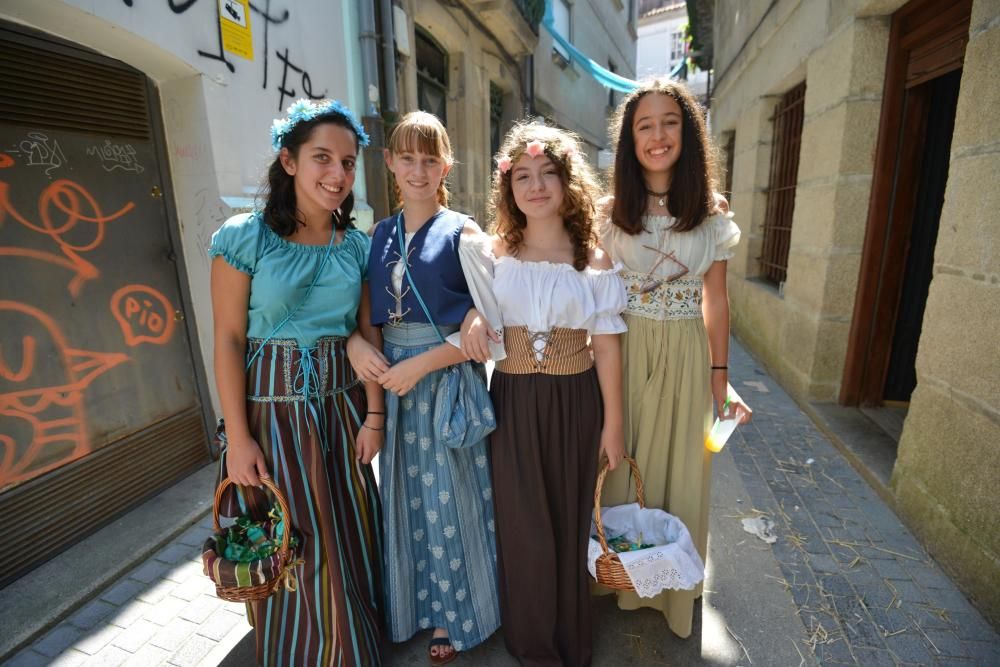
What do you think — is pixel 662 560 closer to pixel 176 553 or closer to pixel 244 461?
pixel 244 461

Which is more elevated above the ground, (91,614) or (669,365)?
(669,365)

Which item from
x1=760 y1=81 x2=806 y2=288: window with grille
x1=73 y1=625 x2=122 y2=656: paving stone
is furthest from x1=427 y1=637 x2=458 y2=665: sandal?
x1=760 y1=81 x2=806 y2=288: window with grille

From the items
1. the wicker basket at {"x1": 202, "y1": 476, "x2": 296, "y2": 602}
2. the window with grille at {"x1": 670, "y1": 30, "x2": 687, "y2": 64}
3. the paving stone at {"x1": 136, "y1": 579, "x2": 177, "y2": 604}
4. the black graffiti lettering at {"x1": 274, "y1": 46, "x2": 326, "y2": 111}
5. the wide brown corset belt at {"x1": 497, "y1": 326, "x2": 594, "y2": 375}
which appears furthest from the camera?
the window with grille at {"x1": 670, "y1": 30, "x2": 687, "y2": 64}

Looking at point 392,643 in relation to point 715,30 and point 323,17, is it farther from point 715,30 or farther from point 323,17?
point 715,30

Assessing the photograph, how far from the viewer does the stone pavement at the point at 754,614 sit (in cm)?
208

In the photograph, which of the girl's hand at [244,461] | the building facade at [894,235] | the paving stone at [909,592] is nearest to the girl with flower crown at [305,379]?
the girl's hand at [244,461]

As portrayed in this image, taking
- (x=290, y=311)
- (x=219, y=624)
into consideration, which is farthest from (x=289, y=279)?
(x=219, y=624)

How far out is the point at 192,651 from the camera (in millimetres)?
2158

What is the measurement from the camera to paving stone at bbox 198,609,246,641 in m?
2.24

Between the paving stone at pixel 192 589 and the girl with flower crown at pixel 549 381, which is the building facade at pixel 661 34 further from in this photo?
the paving stone at pixel 192 589

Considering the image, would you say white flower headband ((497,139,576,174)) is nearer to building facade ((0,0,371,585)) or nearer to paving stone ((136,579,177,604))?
building facade ((0,0,371,585))

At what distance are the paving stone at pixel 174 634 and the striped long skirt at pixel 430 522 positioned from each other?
35.8 inches

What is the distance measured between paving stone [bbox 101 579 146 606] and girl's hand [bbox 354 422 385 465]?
155 centimetres

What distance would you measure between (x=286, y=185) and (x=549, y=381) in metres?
1.13
